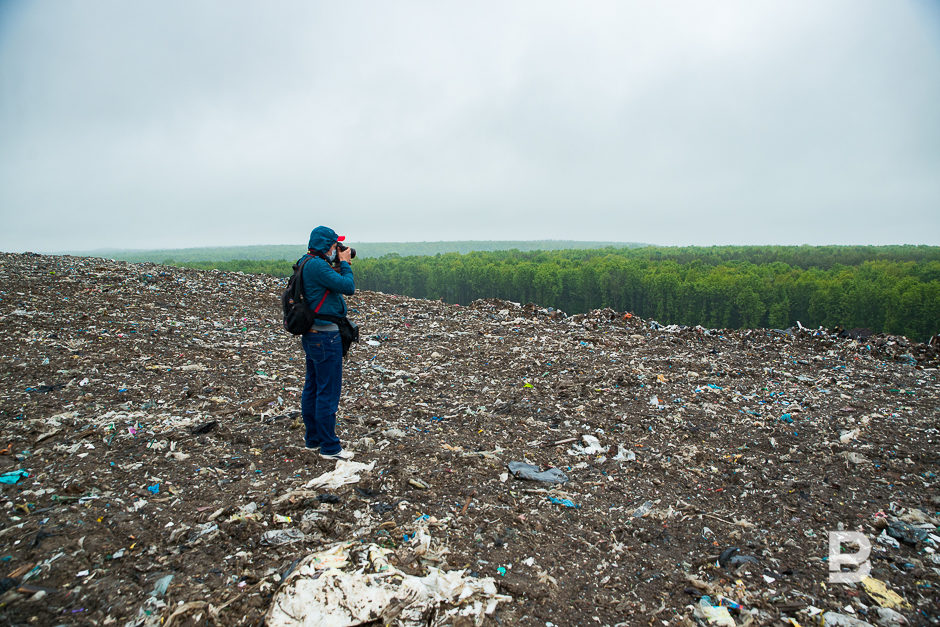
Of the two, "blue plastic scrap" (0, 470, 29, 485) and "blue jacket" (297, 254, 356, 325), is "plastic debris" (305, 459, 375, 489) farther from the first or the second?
"blue plastic scrap" (0, 470, 29, 485)

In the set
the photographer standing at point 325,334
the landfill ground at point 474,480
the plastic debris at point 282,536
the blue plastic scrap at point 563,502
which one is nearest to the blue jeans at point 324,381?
the photographer standing at point 325,334

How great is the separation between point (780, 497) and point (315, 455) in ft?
12.6

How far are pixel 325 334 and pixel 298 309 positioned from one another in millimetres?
291

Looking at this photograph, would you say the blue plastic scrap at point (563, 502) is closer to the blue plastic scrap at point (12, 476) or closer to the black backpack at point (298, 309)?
the black backpack at point (298, 309)

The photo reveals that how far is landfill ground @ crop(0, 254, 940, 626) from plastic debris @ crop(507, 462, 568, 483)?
6 centimetres

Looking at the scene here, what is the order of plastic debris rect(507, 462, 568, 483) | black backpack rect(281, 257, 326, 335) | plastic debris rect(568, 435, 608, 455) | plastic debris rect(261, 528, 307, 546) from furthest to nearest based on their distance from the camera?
plastic debris rect(568, 435, 608, 455) → plastic debris rect(507, 462, 568, 483) → black backpack rect(281, 257, 326, 335) → plastic debris rect(261, 528, 307, 546)

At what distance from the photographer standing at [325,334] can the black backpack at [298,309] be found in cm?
4

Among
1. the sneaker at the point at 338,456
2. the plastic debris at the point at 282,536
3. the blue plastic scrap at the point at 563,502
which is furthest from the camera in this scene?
the sneaker at the point at 338,456

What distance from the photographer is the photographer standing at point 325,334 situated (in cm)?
365

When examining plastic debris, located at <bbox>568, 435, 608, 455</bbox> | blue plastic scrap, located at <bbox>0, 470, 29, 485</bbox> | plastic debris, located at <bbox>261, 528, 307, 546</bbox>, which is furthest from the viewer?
plastic debris, located at <bbox>568, 435, 608, 455</bbox>

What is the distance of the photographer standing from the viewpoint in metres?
3.65

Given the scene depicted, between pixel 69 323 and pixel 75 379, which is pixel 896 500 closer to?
pixel 75 379

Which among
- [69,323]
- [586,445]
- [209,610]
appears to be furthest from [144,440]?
[69,323]

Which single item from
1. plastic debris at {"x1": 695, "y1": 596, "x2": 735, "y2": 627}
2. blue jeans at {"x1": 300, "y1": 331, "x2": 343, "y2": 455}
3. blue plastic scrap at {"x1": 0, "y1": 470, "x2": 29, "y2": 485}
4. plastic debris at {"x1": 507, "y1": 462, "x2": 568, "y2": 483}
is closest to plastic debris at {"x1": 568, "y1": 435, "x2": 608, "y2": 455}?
plastic debris at {"x1": 507, "y1": 462, "x2": 568, "y2": 483}
